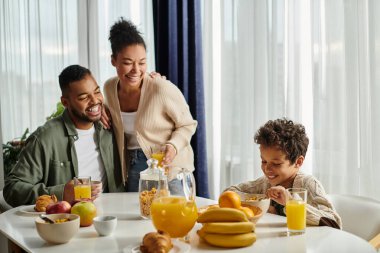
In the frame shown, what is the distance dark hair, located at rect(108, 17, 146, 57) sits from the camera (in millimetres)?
2664

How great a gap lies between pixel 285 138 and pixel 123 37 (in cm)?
104

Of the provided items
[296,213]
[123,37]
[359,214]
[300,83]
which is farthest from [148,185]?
[300,83]

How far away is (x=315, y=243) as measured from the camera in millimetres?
1566

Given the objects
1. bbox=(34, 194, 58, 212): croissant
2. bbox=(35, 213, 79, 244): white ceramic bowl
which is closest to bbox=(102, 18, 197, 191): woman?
bbox=(34, 194, 58, 212): croissant

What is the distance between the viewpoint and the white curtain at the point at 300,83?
248 cm

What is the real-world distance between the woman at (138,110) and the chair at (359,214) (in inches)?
33.1

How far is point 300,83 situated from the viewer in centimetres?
277

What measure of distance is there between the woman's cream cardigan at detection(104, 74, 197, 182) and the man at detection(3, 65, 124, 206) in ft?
0.30

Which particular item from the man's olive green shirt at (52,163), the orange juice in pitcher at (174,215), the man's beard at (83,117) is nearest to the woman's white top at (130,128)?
the man's olive green shirt at (52,163)

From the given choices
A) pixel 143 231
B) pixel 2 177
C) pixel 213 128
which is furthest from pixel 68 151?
pixel 2 177

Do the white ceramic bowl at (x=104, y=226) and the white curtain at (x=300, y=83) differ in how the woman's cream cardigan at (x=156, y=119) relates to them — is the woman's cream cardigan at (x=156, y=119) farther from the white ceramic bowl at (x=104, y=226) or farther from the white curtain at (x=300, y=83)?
the white ceramic bowl at (x=104, y=226)

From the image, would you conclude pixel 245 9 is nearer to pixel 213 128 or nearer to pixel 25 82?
pixel 213 128

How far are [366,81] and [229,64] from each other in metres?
0.94

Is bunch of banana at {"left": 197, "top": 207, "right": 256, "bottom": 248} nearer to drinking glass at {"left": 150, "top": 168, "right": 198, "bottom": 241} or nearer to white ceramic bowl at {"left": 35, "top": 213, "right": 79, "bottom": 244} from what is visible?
drinking glass at {"left": 150, "top": 168, "right": 198, "bottom": 241}
